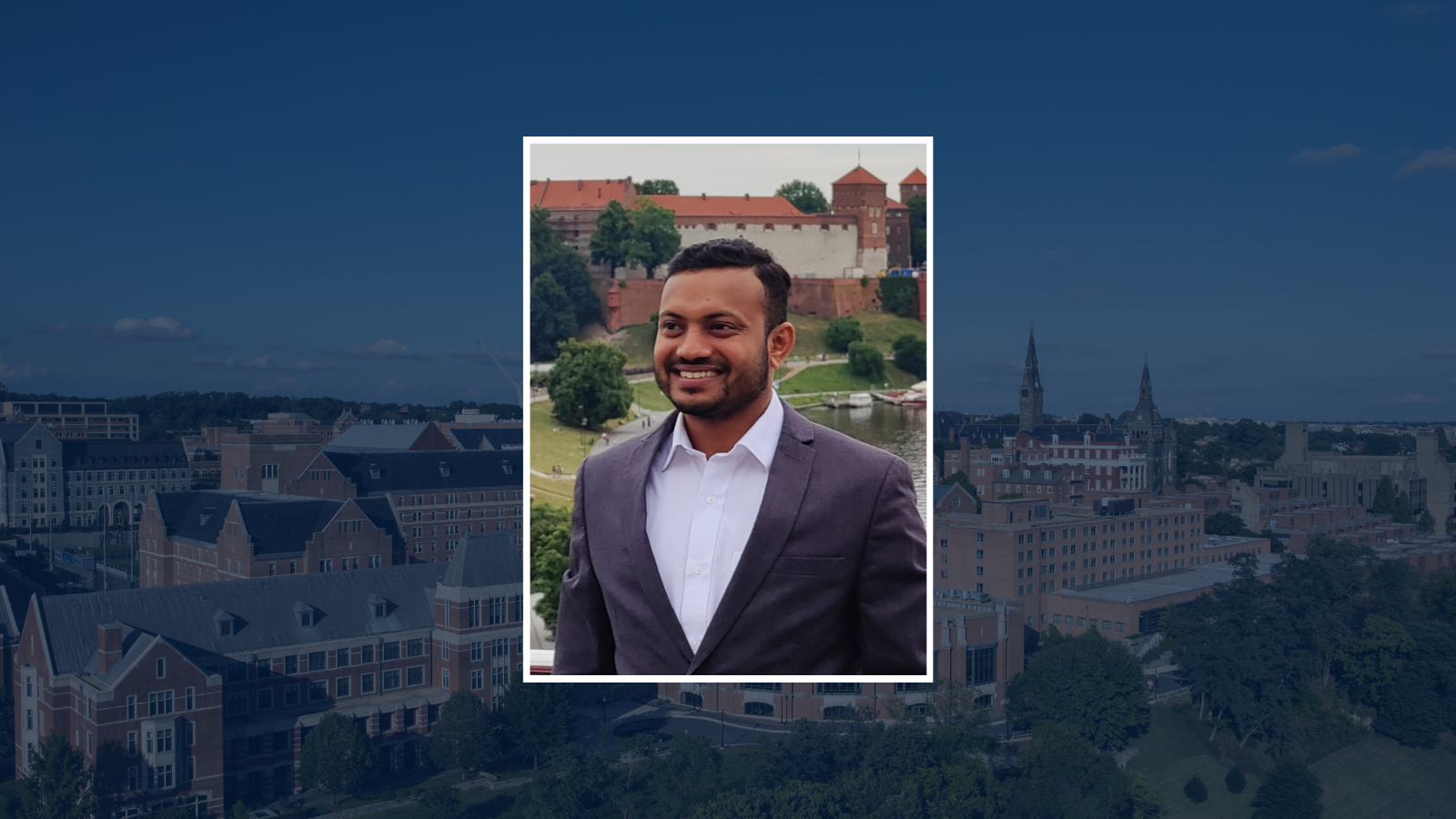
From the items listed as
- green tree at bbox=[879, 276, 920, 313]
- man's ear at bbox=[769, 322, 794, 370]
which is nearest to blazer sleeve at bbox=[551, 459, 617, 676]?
man's ear at bbox=[769, 322, 794, 370]

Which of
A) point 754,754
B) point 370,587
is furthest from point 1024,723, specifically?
point 370,587

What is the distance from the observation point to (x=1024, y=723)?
1620 centimetres

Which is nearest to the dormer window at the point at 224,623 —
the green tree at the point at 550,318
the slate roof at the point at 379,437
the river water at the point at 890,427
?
the slate roof at the point at 379,437

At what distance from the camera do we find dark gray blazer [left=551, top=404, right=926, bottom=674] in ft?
11.8

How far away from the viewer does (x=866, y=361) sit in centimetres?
464

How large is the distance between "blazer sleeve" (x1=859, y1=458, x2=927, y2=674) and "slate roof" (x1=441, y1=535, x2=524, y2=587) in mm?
10368

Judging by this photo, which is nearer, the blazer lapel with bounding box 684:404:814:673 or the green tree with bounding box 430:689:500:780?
the blazer lapel with bounding box 684:404:814:673

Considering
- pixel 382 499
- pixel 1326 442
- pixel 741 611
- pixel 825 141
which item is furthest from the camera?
pixel 1326 442

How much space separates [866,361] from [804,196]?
70 cm

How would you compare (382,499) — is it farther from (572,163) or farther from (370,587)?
(572,163)

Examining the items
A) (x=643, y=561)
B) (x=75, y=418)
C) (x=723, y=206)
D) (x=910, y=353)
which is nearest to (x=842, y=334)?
(x=910, y=353)

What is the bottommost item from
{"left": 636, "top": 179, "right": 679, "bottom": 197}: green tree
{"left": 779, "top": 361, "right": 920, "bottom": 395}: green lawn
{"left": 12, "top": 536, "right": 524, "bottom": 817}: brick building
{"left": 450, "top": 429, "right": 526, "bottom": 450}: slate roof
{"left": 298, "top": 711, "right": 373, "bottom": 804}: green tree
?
{"left": 298, "top": 711, "right": 373, "bottom": 804}: green tree

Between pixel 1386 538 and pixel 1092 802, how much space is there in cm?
706

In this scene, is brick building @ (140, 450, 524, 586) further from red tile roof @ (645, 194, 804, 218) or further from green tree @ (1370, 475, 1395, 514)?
green tree @ (1370, 475, 1395, 514)
